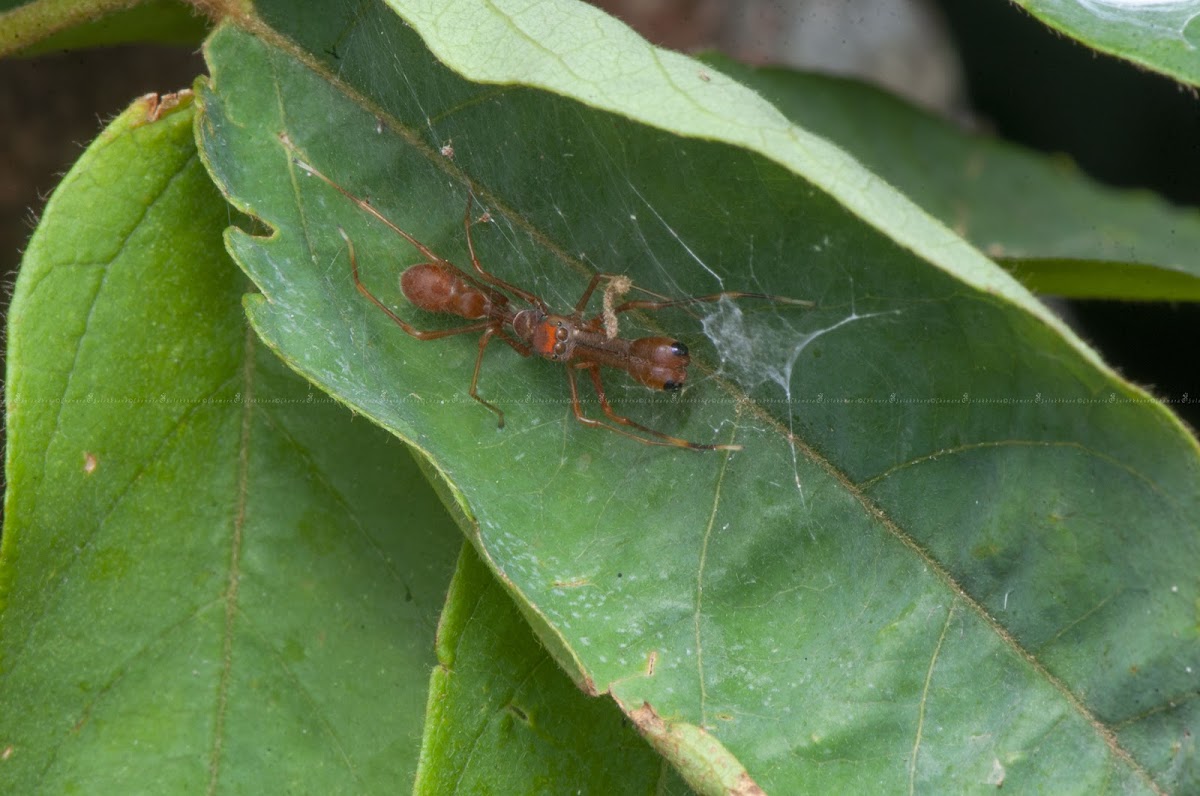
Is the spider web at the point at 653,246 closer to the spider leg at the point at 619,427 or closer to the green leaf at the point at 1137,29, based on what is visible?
the spider leg at the point at 619,427

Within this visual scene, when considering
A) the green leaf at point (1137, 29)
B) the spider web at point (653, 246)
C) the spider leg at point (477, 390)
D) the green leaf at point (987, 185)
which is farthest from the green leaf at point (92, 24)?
the green leaf at point (1137, 29)

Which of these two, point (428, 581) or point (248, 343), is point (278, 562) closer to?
point (428, 581)

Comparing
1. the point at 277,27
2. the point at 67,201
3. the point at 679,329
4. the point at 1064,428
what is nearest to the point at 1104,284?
the point at 1064,428

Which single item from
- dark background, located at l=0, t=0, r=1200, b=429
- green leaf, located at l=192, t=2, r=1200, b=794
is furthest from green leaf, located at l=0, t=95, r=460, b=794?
dark background, located at l=0, t=0, r=1200, b=429

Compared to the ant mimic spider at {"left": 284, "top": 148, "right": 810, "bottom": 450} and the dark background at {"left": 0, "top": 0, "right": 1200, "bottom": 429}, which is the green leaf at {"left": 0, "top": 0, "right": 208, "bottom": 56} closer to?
the ant mimic spider at {"left": 284, "top": 148, "right": 810, "bottom": 450}

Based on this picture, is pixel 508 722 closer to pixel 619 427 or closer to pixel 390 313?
pixel 619 427
